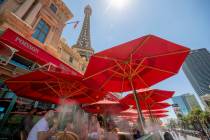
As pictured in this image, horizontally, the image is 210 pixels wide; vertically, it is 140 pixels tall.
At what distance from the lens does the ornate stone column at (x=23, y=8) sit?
8.15 metres

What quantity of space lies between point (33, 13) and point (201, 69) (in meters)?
143

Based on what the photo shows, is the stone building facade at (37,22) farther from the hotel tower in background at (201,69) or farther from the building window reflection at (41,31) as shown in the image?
the hotel tower in background at (201,69)

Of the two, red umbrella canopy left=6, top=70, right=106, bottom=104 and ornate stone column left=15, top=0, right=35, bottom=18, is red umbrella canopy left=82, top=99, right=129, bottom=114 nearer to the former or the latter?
red umbrella canopy left=6, top=70, right=106, bottom=104

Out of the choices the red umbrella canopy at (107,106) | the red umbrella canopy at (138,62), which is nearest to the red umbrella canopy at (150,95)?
the red umbrella canopy at (107,106)

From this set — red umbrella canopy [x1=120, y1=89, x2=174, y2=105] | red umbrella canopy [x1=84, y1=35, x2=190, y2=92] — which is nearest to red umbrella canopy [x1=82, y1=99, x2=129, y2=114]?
red umbrella canopy [x1=120, y1=89, x2=174, y2=105]

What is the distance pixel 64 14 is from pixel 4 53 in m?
10.4

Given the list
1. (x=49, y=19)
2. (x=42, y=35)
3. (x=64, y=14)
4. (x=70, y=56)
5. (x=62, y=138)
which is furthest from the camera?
(x=70, y=56)

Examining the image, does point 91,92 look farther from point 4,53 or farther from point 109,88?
point 4,53

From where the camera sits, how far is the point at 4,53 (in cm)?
493

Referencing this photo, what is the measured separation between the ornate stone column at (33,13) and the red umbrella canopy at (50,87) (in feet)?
21.0

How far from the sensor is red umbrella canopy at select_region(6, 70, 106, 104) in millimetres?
3643

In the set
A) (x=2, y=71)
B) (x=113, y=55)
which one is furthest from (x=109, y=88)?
(x=2, y=71)

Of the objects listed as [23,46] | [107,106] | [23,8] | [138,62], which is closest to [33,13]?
[23,8]

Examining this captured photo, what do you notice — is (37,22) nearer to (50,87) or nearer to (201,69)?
(50,87)
